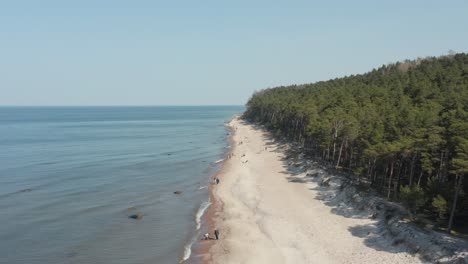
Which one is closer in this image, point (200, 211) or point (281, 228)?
point (281, 228)

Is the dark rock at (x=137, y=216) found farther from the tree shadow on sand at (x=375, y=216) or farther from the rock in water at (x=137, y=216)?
the tree shadow on sand at (x=375, y=216)

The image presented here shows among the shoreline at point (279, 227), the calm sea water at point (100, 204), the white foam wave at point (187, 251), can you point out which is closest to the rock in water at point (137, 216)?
the calm sea water at point (100, 204)

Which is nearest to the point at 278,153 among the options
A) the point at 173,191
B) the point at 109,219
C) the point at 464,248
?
the point at 173,191

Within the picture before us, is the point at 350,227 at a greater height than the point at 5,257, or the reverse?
the point at 350,227

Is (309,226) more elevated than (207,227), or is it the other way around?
(309,226)

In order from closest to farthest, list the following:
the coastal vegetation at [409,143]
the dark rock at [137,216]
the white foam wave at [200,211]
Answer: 1. the coastal vegetation at [409,143]
2. the white foam wave at [200,211]
3. the dark rock at [137,216]

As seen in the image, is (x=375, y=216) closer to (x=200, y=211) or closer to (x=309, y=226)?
(x=309, y=226)

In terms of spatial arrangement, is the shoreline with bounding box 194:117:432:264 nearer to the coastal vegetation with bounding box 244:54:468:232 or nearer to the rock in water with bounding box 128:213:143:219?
the coastal vegetation with bounding box 244:54:468:232

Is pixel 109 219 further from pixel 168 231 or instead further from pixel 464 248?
pixel 464 248

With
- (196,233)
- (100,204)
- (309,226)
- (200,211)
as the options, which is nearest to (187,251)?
(196,233)
